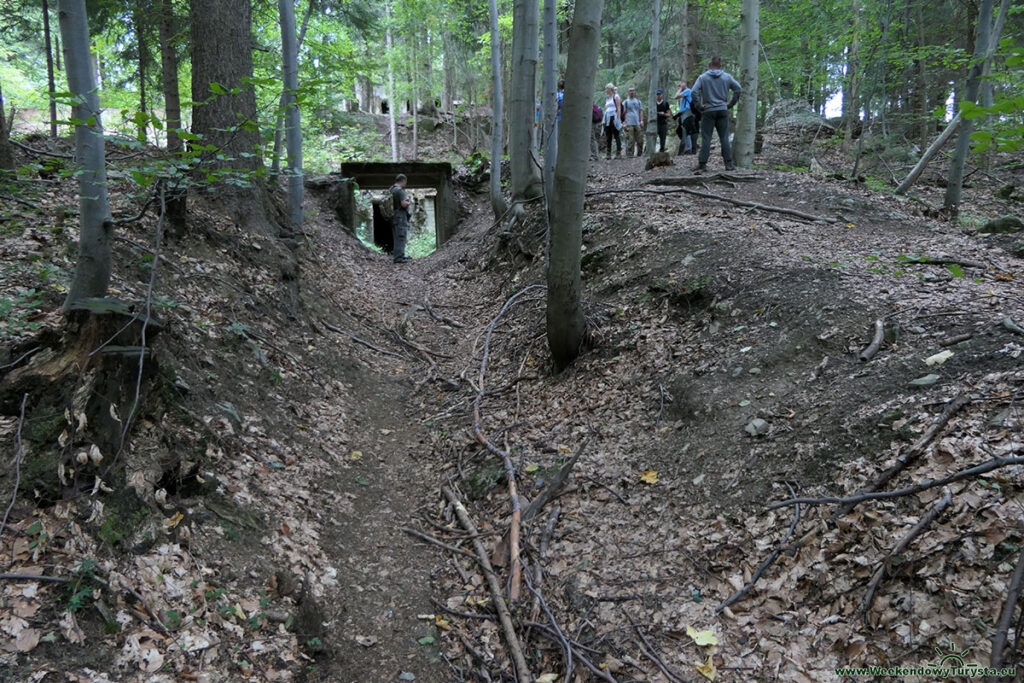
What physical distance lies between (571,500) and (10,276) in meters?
4.90

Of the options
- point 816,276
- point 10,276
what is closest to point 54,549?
point 10,276

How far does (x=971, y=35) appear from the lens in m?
14.4

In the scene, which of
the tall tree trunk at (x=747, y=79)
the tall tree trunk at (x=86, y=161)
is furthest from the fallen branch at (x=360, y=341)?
the tall tree trunk at (x=747, y=79)

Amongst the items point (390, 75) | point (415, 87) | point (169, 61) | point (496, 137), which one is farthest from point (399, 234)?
point (390, 75)

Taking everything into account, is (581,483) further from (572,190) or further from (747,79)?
(747,79)

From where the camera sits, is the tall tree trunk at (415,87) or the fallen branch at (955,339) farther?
the tall tree trunk at (415,87)

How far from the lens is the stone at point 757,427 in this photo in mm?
4273

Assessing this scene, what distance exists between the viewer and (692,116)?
13242mm

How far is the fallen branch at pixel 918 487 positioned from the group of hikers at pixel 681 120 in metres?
8.69

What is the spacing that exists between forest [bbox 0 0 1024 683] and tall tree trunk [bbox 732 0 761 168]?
6.47 feet

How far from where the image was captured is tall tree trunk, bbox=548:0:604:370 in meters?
5.13

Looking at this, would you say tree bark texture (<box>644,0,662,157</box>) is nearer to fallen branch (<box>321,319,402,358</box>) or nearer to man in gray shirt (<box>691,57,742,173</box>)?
man in gray shirt (<box>691,57,742,173</box>)

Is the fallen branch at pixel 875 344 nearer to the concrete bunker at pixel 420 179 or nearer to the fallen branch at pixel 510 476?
the fallen branch at pixel 510 476

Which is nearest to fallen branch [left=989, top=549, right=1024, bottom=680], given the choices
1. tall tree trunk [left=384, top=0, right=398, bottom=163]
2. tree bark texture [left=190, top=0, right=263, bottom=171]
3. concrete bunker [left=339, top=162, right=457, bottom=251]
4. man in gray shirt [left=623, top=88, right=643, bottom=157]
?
tree bark texture [left=190, top=0, right=263, bottom=171]
